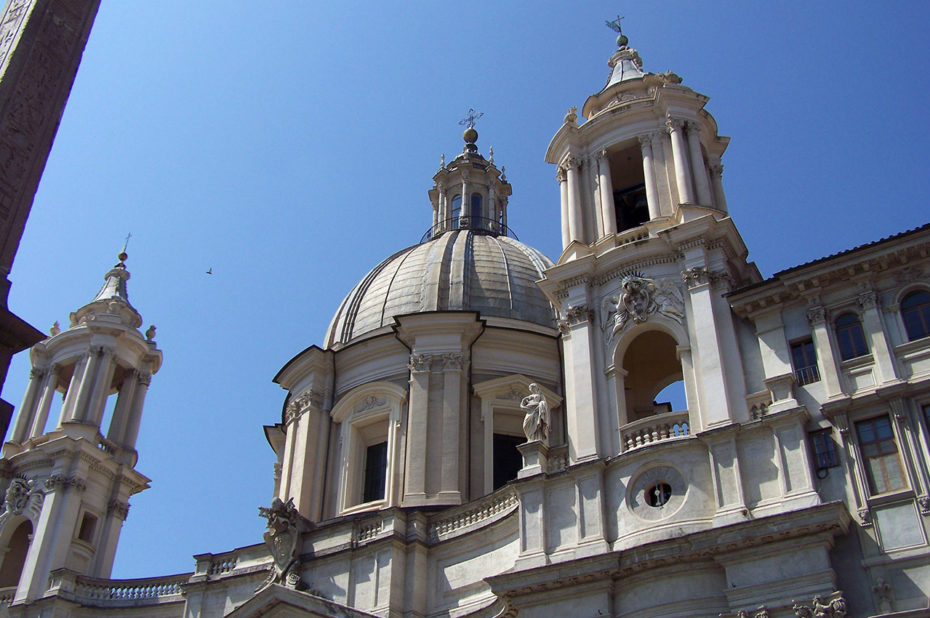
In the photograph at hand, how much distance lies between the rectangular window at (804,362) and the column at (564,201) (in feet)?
24.0

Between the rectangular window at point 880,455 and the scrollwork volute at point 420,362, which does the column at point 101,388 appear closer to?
the scrollwork volute at point 420,362

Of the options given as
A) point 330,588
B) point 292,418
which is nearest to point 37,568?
point 292,418

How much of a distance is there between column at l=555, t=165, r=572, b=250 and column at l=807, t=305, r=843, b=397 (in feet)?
24.4

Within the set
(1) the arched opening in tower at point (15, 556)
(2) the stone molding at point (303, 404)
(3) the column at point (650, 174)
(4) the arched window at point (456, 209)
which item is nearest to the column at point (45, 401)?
(1) the arched opening in tower at point (15, 556)

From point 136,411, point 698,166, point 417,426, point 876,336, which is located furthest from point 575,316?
point 136,411

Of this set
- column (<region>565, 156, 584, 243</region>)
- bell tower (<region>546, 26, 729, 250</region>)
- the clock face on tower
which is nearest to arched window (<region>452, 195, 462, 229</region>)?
bell tower (<region>546, 26, 729, 250</region>)

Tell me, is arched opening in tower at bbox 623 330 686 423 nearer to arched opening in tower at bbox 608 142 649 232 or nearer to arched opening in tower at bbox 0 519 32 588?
arched opening in tower at bbox 608 142 649 232

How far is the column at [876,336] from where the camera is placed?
19984 mm

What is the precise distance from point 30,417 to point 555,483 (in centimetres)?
2235

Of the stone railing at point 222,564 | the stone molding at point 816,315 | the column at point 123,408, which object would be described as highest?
the column at point 123,408

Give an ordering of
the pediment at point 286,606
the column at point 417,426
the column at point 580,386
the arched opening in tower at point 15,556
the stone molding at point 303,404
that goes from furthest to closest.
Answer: the arched opening in tower at point 15,556 → the stone molding at point 303,404 → the column at point 417,426 → the pediment at point 286,606 → the column at point 580,386

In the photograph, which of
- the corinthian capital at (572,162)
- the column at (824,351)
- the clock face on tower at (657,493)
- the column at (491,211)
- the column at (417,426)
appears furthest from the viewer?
the column at (491,211)

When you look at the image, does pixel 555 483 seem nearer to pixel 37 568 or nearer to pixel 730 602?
pixel 730 602

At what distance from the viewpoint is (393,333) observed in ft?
108
